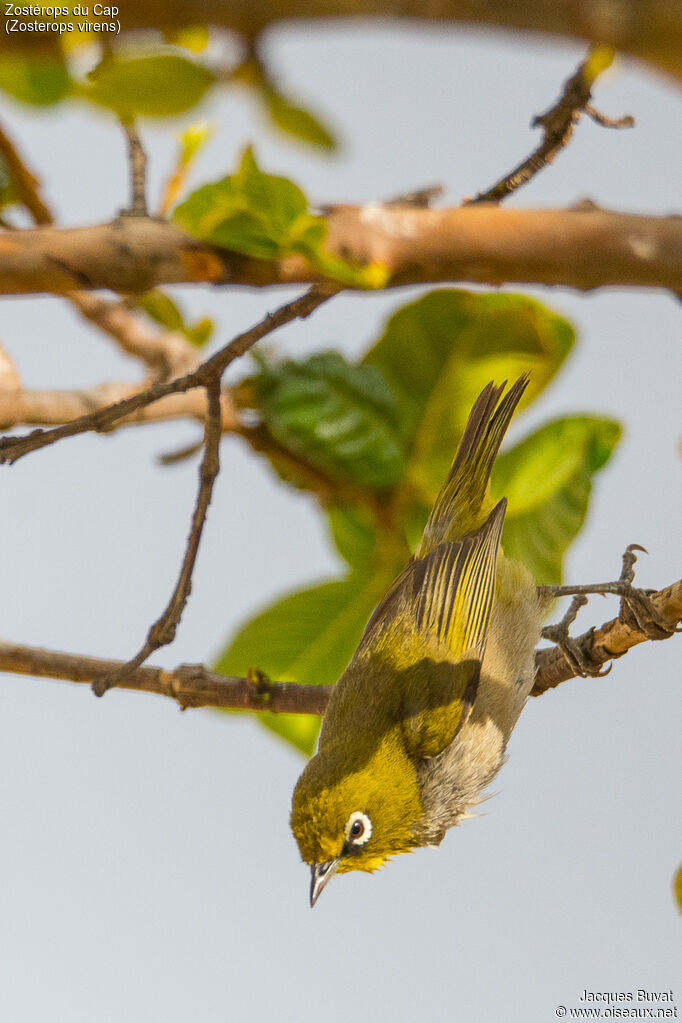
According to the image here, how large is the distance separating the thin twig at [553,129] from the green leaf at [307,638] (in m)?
1.44

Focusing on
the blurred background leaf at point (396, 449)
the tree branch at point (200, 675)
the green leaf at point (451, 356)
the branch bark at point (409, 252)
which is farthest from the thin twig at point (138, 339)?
the branch bark at point (409, 252)

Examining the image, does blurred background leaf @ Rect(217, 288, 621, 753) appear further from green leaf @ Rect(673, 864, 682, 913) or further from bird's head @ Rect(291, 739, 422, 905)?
green leaf @ Rect(673, 864, 682, 913)

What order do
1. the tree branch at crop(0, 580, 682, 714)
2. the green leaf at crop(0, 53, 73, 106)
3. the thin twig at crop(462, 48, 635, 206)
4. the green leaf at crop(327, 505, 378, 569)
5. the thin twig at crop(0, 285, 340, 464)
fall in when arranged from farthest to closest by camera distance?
the green leaf at crop(327, 505, 378, 569)
the tree branch at crop(0, 580, 682, 714)
the thin twig at crop(0, 285, 340, 464)
the thin twig at crop(462, 48, 635, 206)
the green leaf at crop(0, 53, 73, 106)

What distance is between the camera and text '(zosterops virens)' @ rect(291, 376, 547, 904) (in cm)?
204

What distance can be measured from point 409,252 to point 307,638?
5.81 ft

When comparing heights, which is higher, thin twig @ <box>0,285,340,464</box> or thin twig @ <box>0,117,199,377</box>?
thin twig @ <box>0,117,199,377</box>

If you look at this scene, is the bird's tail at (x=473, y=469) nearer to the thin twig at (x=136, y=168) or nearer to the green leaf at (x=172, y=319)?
the green leaf at (x=172, y=319)

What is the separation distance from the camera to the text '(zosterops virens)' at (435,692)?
204cm

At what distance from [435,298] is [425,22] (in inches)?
79.7

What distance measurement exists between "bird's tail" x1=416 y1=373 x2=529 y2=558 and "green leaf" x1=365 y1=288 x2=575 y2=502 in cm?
9

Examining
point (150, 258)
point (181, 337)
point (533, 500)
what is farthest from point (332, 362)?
point (150, 258)

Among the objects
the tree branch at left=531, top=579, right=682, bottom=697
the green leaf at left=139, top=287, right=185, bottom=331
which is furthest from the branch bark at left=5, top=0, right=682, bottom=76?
the green leaf at left=139, top=287, right=185, bottom=331

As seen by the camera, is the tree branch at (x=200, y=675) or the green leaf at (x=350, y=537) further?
the green leaf at (x=350, y=537)

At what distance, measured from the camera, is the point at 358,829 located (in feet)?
6.61
